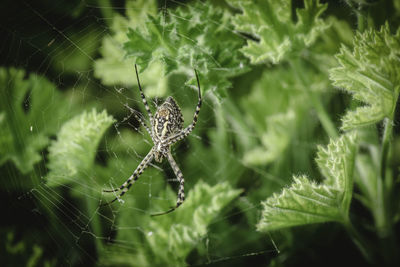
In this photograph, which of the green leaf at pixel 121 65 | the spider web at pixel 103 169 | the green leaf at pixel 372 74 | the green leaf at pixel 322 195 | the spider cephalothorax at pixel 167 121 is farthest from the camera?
the spider web at pixel 103 169

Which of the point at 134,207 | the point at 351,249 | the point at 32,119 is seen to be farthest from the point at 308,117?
the point at 32,119

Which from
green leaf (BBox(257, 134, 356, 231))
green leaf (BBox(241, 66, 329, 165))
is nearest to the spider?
green leaf (BBox(241, 66, 329, 165))

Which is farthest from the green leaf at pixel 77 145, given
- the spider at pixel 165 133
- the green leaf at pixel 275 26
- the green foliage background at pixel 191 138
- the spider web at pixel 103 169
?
the green leaf at pixel 275 26

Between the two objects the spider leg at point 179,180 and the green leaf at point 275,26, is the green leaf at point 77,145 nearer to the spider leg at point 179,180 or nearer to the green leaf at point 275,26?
the spider leg at point 179,180

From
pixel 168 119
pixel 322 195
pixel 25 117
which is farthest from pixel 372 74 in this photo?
pixel 25 117

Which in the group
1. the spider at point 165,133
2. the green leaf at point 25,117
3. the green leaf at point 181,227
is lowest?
the green leaf at point 181,227

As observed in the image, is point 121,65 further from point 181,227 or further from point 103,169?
point 181,227

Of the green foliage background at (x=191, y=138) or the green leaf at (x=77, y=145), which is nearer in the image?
the green foliage background at (x=191, y=138)
